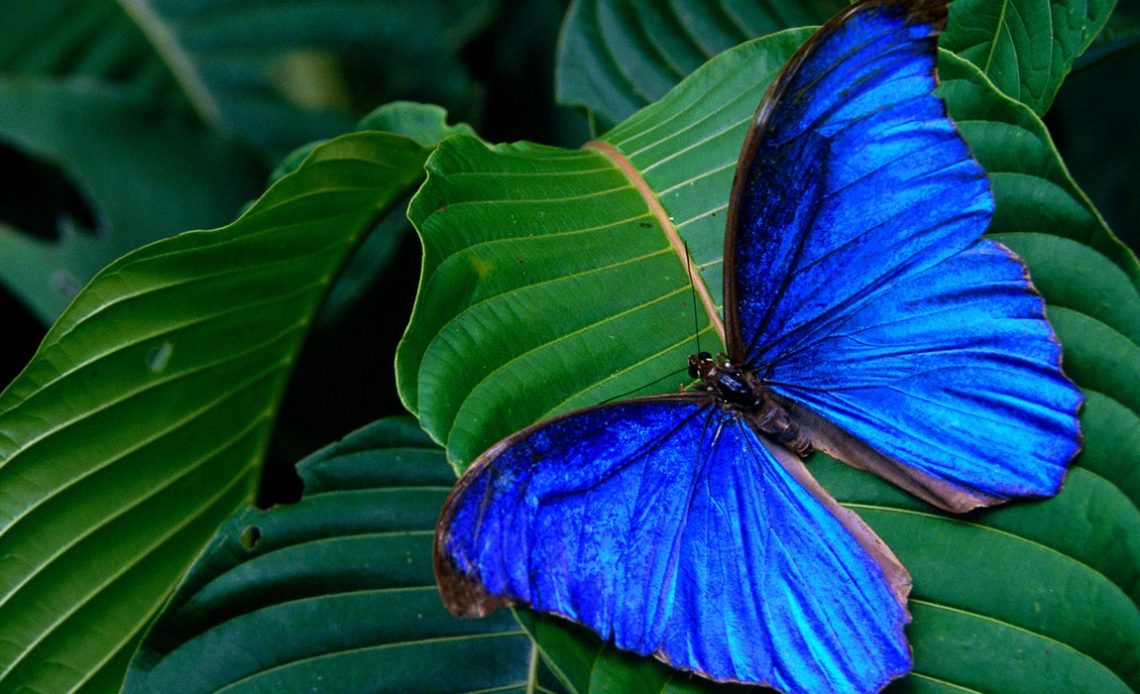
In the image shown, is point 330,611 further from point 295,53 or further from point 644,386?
point 295,53

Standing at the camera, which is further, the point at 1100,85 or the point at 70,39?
the point at 70,39

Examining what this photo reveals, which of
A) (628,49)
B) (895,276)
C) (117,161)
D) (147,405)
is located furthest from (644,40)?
(117,161)

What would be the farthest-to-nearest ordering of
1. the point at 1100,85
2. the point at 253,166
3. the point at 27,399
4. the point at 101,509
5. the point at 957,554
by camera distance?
the point at 253,166 → the point at 1100,85 → the point at 101,509 → the point at 27,399 → the point at 957,554

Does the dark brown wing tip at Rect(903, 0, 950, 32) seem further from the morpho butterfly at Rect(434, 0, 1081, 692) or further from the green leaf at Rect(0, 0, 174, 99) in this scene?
the green leaf at Rect(0, 0, 174, 99)

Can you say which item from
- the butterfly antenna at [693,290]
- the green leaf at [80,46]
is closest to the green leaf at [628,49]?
the butterfly antenna at [693,290]

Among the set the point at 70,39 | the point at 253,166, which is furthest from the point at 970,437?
the point at 70,39

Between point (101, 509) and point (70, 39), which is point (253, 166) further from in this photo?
point (101, 509)

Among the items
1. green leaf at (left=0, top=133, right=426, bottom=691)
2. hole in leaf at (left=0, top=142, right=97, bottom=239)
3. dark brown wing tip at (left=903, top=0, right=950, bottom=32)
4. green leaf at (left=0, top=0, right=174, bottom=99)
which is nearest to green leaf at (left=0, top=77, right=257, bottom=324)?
hole in leaf at (left=0, top=142, right=97, bottom=239)
